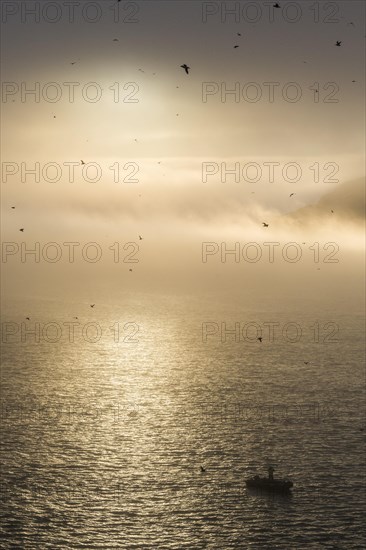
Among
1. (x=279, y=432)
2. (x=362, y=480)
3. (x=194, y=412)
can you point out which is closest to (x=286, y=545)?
(x=362, y=480)

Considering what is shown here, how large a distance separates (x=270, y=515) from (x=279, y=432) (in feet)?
127

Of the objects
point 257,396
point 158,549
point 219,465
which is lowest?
point 158,549

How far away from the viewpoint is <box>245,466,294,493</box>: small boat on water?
117062mm

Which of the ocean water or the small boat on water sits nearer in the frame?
the ocean water

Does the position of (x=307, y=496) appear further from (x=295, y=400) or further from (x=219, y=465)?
(x=295, y=400)

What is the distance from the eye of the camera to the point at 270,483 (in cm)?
11731

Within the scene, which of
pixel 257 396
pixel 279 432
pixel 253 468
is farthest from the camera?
pixel 257 396

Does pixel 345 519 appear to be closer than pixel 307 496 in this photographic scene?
Yes

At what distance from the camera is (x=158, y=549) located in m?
101

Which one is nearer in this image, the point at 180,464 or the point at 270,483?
the point at 270,483

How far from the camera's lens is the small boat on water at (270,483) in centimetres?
11706

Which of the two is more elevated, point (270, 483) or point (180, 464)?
point (180, 464)

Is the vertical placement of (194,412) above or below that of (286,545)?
above

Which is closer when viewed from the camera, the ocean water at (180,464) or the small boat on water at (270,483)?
the ocean water at (180,464)
